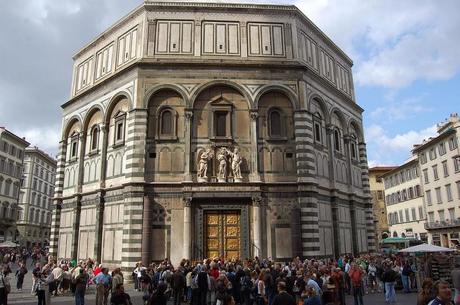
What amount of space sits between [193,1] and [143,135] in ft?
29.7

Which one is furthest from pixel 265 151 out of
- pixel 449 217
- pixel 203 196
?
pixel 449 217

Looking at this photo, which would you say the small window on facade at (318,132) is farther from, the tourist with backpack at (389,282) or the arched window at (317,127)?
the tourist with backpack at (389,282)

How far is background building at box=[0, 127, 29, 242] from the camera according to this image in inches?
1919

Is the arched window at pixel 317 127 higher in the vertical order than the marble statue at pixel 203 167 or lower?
higher

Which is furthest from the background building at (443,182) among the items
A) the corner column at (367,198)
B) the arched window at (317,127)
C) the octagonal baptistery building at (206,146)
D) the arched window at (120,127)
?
the arched window at (120,127)

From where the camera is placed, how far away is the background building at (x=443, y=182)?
38531 millimetres

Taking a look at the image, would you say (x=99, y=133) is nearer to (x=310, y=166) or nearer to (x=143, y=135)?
(x=143, y=135)

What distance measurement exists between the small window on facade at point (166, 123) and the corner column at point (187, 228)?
398 cm

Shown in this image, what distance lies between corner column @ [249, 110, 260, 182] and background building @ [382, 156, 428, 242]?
3309 cm

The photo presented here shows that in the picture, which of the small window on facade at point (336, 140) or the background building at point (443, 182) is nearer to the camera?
the small window on facade at point (336, 140)

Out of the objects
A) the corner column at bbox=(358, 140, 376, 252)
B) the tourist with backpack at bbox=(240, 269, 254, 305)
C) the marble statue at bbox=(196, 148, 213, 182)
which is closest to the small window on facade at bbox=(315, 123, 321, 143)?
the marble statue at bbox=(196, 148, 213, 182)

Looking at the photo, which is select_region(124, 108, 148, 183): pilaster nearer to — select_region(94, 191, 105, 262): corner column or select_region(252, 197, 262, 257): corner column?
select_region(94, 191, 105, 262): corner column

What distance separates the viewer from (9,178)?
50.4 metres

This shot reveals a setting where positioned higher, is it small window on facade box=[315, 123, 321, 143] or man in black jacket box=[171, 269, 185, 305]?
small window on facade box=[315, 123, 321, 143]
